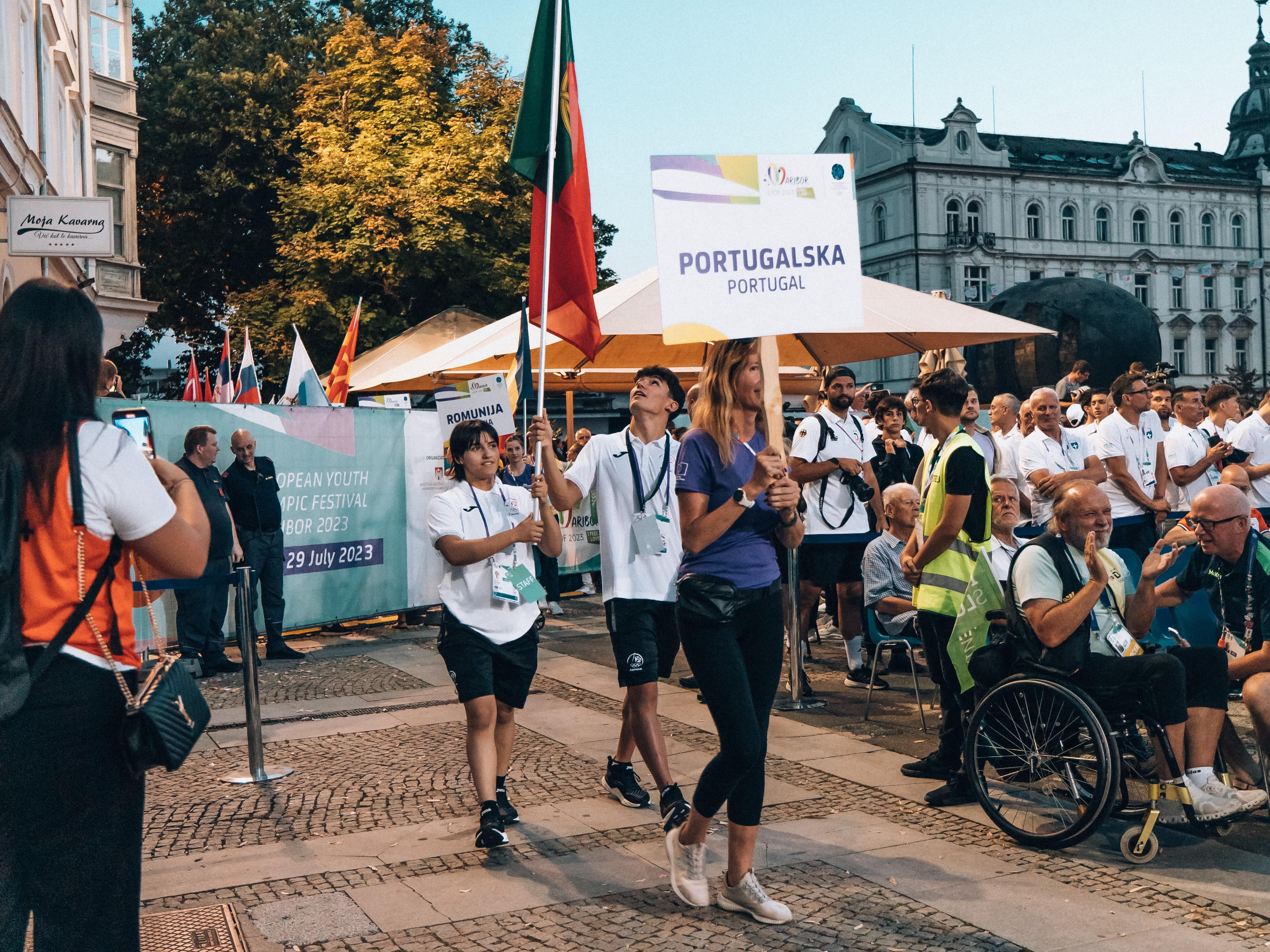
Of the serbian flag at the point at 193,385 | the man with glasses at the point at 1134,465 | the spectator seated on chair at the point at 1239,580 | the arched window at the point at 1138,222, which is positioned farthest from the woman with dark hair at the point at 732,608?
the arched window at the point at 1138,222

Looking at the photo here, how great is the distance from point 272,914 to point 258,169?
3341 cm

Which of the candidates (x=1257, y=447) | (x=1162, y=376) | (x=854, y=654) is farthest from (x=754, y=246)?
(x=1162, y=376)

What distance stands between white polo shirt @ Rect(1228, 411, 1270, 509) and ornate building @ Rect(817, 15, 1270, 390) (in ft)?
184

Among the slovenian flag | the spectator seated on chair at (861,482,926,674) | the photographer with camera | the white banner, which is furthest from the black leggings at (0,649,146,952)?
the slovenian flag

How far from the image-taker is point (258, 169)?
3497cm

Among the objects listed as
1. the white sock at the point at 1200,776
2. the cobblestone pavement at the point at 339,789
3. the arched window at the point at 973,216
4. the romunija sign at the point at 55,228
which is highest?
the arched window at the point at 973,216

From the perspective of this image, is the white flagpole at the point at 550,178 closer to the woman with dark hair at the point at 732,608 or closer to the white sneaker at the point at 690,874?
the woman with dark hair at the point at 732,608

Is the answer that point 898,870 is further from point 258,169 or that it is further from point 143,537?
point 258,169

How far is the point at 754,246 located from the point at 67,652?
2854 mm

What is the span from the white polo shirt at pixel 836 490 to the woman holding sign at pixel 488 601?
363 cm

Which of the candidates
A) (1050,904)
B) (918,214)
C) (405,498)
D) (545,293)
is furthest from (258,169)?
(918,214)

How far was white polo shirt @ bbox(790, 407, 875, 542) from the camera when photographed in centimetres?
882

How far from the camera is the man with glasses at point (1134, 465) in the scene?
30.7ft

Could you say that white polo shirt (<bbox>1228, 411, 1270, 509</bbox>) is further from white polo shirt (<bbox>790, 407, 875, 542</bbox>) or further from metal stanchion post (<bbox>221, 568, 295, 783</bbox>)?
metal stanchion post (<bbox>221, 568, 295, 783</bbox>)
